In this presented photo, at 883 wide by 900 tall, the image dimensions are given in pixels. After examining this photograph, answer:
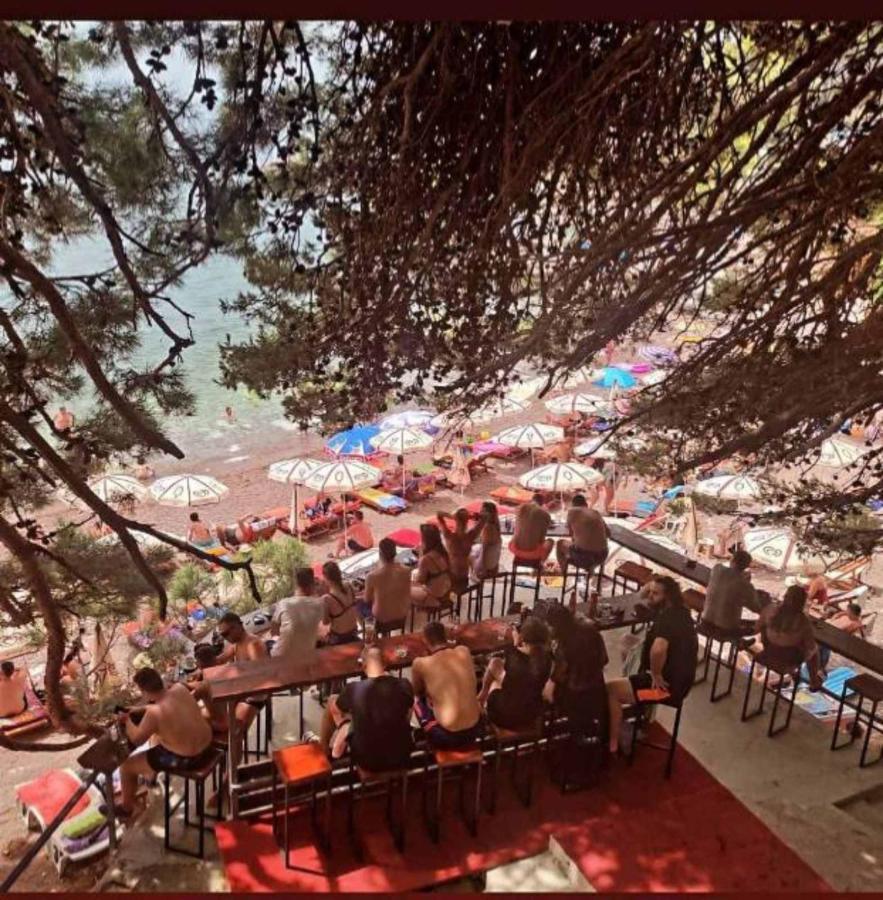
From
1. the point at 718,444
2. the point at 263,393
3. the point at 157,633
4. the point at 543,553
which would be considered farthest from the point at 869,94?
the point at 157,633

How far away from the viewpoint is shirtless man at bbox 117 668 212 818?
3.14m

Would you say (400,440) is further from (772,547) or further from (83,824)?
(83,824)

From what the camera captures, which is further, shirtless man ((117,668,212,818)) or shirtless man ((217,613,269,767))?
shirtless man ((217,613,269,767))

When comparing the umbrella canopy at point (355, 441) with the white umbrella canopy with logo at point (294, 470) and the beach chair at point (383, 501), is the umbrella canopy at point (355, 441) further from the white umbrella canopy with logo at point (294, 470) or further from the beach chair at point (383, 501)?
the beach chair at point (383, 501)

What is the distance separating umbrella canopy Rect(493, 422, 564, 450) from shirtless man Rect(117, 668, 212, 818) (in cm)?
805

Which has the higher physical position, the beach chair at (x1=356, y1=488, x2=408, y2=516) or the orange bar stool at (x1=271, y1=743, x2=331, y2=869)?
the orange bar stool at (x1=271, y1=743, x2=331, y2=869)

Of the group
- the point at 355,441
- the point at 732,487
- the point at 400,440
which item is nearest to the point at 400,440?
the point at 400,440

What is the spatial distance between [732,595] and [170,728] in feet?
9.83

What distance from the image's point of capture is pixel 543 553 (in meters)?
5.20

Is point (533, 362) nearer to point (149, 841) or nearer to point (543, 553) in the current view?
point (543, 553)

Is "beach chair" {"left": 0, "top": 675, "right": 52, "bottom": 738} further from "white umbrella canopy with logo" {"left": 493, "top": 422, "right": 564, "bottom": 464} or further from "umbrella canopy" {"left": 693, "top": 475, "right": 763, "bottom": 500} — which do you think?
"white umbrella canopy with logo" {"left": 493, "top": 422, "right": 564, "bottom": 464}

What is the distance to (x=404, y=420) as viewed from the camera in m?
10.9

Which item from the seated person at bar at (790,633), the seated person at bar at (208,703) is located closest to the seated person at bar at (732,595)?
the seated person at bar at (790,633)

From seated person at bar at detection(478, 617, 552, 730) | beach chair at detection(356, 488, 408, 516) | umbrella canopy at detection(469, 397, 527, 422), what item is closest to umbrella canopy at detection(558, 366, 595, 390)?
umbrella canopy at detection(469, 397, 527, 422)
